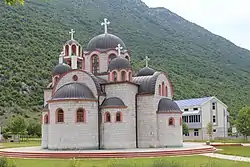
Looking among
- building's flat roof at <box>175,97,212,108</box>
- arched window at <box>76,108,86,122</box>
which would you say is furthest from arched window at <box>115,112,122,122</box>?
building's flat roof at <box>175,97,212,108</box>

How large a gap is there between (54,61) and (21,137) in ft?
94.8

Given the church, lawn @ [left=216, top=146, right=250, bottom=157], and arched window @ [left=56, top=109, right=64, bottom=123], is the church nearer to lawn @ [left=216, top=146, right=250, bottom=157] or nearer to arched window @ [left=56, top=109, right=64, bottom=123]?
arched window @ [left=56, top=109, right=64, bottom=123]

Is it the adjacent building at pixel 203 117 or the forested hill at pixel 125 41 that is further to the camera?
the forested hill at pixel 125 41

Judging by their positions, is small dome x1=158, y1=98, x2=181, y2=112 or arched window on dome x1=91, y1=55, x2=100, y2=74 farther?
arched window on dome x1=91, y1=55, x2=100, y2=74

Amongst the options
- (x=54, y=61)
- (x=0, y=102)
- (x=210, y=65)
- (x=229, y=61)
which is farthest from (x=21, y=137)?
(x=229, y=61)

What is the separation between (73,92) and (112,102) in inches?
132

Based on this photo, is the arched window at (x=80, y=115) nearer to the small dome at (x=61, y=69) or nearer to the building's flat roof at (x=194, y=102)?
the small dome at (x=61, y=69)

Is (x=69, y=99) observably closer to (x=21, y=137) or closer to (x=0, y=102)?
(x=21, y=137)

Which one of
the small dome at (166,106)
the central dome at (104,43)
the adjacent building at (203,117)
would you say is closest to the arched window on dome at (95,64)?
the central dome at (104,43)

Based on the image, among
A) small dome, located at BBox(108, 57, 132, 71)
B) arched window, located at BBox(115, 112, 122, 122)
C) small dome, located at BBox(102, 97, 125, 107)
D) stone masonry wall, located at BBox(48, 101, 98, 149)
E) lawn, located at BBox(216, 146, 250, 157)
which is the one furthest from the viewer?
small dome, located at BBox(108, 57, 132, 71)

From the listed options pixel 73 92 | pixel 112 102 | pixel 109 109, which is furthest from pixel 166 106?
pixel 73 92

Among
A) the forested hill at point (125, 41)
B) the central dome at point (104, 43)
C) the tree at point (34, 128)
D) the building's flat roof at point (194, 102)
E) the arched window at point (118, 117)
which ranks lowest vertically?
the tree at point (34, 128)

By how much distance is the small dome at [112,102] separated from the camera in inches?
1266

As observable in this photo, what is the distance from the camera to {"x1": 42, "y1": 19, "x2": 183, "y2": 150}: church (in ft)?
102
